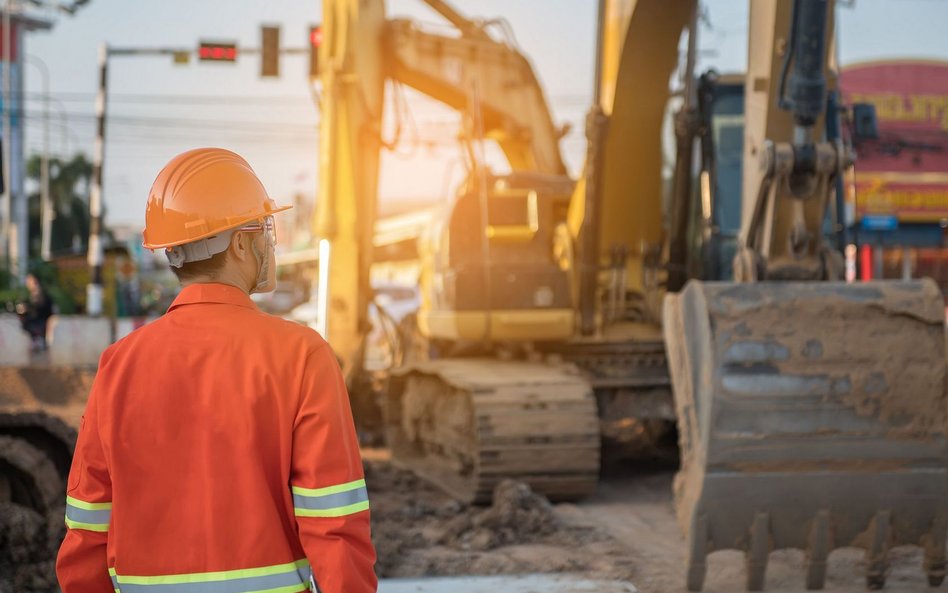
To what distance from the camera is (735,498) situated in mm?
5199

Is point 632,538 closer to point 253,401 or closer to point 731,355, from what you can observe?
point 731,355

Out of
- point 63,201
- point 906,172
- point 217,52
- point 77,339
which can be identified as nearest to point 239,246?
point 77,339

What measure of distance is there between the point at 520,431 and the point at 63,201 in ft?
195

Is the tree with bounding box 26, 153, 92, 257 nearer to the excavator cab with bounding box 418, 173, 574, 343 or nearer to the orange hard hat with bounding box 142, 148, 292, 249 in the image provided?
the excavator cab with bounding box 418, 173, 574, 343

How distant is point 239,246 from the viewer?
2.64m

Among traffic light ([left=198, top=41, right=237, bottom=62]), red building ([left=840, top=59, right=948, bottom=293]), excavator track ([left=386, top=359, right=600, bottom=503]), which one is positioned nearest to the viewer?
excavator track ([left=386, top=359, right=600, bottom=503])

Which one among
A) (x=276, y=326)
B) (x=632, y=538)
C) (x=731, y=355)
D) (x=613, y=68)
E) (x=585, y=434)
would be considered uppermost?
(x=613, y=68)

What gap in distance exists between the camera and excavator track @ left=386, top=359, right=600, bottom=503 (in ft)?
26.5

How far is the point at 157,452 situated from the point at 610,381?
22.7 feet

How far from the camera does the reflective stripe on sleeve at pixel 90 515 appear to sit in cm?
258

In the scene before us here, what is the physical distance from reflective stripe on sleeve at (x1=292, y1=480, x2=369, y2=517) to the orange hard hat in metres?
0.63

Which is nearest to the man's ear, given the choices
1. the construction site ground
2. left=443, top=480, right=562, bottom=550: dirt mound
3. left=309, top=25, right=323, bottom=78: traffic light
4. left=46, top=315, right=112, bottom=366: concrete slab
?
the construction site ground

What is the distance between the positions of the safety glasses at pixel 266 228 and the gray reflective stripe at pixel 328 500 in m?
0.63

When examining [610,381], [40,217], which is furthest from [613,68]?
[40,217]
